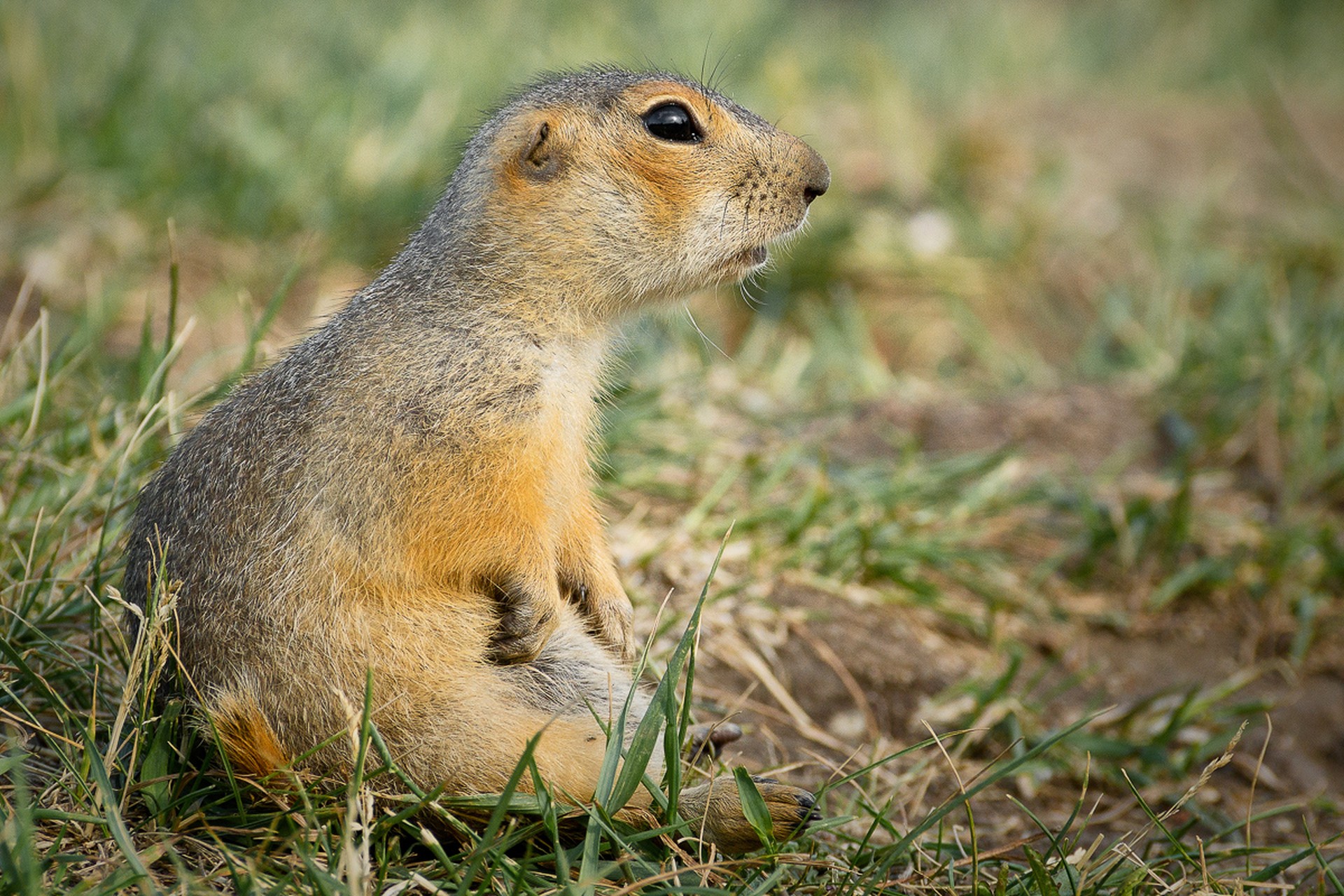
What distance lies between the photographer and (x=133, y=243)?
18.2ft

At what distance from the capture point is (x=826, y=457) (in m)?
4.29

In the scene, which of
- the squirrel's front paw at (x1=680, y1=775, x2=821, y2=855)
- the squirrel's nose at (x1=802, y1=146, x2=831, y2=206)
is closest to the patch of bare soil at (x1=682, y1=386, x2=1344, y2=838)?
the squirrel's front paw at (x1=680, y1=775, x2=821, y2=855)

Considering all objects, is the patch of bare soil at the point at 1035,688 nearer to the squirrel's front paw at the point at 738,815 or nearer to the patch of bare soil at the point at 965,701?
the patch of bare soil at the point at 965,701

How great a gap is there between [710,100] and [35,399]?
2.18 meters

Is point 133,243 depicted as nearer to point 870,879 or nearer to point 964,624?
point 964,624

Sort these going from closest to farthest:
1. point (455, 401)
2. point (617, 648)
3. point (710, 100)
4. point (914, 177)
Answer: point (455, 401)
point (617, 648)
point (710, 100)
point (914, 177)

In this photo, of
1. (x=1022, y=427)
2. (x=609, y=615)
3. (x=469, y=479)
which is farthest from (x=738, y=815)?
(x=1022, y=427)

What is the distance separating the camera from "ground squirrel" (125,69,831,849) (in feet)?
8.06

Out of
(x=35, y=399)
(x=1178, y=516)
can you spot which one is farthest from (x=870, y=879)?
(x=35, y=399)

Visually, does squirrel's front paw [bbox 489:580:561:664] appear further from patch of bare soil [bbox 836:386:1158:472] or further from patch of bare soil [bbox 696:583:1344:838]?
patch of bare soil [bbox 836:386:1158:472]

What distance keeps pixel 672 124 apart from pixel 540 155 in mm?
345

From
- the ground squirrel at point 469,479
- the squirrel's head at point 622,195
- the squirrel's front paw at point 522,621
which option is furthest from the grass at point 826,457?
the squirrel's head at point 622,195

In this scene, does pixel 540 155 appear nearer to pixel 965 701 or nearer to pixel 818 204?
pixel 965 701

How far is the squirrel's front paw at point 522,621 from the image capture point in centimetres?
257
